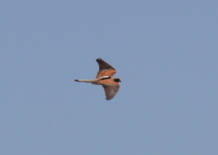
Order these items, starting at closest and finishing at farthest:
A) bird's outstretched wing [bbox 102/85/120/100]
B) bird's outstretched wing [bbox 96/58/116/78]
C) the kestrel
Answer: bird's outstretched wing [bbox 102/85/120/100] < the kestrel < bird's outstretched wing [bbox 96/58/116/78]

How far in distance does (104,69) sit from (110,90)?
672 centimetres

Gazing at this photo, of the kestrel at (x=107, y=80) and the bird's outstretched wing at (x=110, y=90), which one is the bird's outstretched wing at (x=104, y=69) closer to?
the kestrel at (x=107, y=80)

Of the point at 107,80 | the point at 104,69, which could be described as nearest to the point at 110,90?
the point at 107,80

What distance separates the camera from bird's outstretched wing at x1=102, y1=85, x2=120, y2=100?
210 feet

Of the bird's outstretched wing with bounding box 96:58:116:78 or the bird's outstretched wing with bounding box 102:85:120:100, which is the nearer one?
the bird's outstretched wing with bounding box 102:85:120:100

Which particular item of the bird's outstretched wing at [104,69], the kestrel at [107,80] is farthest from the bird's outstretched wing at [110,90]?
the bird's outstretched wing at [104,69]

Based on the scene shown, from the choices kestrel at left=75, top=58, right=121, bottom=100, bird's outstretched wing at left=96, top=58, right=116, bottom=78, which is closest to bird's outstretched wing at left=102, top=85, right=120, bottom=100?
kestrel at left=75, top=58, right=121, bottom=100

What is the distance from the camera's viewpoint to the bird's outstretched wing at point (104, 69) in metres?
71.1

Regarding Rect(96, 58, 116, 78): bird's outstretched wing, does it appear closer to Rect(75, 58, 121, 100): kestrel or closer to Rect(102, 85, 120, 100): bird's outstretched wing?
Rect(75, 58, 121, 100): kestrel

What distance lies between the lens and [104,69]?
7162cm

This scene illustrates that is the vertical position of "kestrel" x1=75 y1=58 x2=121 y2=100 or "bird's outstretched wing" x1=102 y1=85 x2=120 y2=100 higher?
"kestrel" x1=75 y1=58 x2=121 y2=100

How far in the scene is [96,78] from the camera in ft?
229

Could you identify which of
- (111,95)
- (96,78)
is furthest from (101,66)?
(111,95)

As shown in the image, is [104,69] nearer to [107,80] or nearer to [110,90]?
[107,80]
